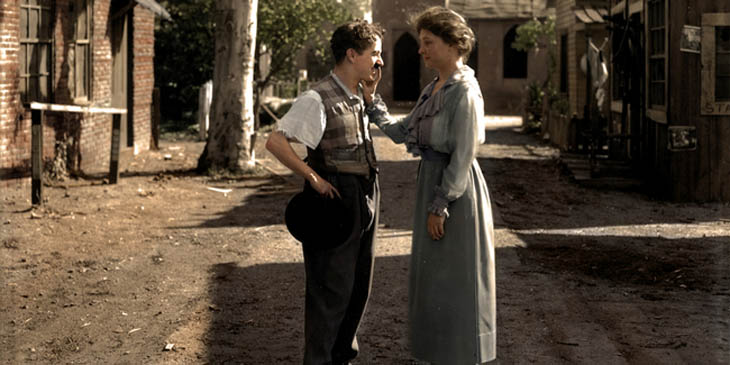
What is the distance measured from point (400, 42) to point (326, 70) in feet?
12.4

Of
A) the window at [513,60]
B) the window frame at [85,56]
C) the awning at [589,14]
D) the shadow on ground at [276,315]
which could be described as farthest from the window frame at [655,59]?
the window at [513,60]

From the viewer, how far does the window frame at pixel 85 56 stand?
1458cm

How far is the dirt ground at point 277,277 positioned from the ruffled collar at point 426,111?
136cm

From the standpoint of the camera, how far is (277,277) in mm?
8141

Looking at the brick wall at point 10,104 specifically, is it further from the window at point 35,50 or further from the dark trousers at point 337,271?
the dark trousers at point 337,271

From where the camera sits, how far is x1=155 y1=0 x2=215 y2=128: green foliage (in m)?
24.8

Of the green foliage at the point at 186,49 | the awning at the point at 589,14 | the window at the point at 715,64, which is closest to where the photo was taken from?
the window at the point at 715,64

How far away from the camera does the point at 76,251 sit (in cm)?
919

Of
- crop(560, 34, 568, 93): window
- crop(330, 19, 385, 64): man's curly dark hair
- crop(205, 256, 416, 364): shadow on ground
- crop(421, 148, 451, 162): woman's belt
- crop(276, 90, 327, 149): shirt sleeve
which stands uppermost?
crop(560, 34, 568, 93): window

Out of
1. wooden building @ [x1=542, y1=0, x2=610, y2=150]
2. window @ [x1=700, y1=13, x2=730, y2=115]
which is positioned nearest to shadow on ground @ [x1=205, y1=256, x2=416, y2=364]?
window @ [x1=700, y1=13, x2=730, y2=115]

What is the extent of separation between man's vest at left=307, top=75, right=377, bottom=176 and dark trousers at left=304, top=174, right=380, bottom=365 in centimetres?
6

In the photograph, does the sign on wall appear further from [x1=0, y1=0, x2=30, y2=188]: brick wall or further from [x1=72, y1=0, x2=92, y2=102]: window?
[x1=72, y1=0, x2=92, y2=102]: window

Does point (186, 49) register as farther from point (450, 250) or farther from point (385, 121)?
point (450, 250)

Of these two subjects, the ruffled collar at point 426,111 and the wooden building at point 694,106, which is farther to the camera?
the wooden building at point 694,106
